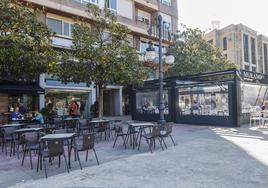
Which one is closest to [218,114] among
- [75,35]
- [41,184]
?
[75,35]

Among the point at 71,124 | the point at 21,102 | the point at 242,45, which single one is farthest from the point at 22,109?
the point at 242,45

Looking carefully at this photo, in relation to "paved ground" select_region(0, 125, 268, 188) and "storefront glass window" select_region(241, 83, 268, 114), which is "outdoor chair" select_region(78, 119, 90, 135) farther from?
"storefront glass window" select_region(241, 83, 268, 114)

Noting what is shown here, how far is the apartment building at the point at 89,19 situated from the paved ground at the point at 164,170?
12777mm

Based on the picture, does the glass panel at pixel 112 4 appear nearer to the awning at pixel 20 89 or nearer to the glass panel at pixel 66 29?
the glass panel at pixel 66 29

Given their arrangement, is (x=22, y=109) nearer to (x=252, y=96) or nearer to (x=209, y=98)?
(x=209, y=98)

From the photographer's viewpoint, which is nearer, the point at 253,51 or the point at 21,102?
the point at 21,102

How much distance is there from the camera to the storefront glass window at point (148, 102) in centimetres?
1922

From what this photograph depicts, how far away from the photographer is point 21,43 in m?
11.1

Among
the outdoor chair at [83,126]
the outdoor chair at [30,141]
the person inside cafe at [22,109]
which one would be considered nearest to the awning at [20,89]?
the person inside cafe at [22,109]

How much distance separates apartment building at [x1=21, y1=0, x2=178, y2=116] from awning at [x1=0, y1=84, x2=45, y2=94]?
201cm

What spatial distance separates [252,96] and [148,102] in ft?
23.6

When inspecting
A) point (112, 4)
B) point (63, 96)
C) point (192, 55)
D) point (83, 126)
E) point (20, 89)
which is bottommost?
point (83, 126)

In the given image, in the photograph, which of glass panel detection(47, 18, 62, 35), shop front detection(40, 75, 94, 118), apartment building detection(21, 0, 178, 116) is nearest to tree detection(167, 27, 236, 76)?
apartment building detection(21, 0, 178, 116)

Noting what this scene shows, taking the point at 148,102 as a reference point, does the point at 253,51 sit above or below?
above
